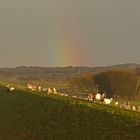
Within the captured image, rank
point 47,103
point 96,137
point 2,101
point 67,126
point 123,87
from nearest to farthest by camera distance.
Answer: point 96,137, point 67,126, point 47,103, point 2,101, point 123,87

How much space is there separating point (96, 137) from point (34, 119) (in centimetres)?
946

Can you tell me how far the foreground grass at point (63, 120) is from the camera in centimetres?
3834

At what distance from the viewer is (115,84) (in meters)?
112

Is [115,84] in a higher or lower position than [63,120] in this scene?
higher

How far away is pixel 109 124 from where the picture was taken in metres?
39.4

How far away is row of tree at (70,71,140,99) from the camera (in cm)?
10744

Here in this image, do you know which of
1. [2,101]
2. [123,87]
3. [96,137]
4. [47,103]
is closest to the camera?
[96,137]

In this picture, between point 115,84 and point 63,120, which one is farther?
point 115,84

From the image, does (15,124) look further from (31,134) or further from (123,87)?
(123,87)

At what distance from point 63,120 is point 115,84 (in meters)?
68.6

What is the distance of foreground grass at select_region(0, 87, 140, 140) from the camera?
126ft

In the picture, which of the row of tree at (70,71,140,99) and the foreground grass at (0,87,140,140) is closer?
the foreground grass at (0,87,140,140)

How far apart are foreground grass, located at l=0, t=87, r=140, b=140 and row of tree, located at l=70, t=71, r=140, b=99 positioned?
53521 millimetres

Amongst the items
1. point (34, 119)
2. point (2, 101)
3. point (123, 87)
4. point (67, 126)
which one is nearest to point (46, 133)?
point (67, 126)
